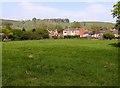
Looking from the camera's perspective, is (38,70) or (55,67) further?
(55,67)

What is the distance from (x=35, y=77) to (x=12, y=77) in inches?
38.1

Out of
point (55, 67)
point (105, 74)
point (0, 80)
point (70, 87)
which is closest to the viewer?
point (70, 87)

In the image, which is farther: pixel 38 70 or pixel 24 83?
pixel 38 70

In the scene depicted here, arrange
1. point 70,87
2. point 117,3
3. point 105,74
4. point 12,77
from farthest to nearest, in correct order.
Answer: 1. point 117,3
2. point 105,74
3. point 12,77
4. point 70,87

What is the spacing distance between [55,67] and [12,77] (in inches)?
132

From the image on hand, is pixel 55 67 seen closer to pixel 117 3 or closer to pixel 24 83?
pixel 24 83

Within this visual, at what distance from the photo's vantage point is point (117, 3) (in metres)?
42.7

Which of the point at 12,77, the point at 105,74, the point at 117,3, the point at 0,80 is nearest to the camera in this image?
the point at 0,80

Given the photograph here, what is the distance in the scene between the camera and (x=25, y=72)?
40.9 ft

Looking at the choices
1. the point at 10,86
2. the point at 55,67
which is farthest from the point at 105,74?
the point at 10,86

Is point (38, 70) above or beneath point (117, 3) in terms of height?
beneath

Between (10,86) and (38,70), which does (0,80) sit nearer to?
(10,86)

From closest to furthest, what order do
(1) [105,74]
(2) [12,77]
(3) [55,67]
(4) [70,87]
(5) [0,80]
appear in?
(4) [70,87] → (5) [0,80] → (2) [12,77] → (1) [105,74] → (3) [55,67]

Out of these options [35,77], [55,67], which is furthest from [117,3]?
[35,77]
